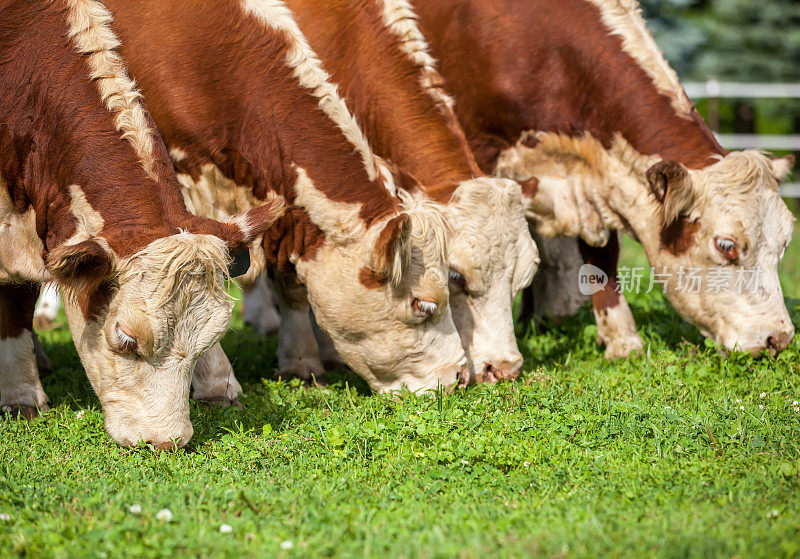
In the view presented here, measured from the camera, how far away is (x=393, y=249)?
224 inches

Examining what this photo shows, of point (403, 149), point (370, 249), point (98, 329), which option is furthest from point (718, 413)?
point (98, 329)

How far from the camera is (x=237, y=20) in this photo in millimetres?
A: 6344

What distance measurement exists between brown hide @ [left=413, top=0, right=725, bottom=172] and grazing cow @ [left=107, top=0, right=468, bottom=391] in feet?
5.32

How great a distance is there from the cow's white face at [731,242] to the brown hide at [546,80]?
0.29 metres

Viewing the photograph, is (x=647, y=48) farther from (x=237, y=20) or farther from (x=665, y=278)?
(x=237, y=20)

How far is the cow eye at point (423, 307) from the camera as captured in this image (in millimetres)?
5984

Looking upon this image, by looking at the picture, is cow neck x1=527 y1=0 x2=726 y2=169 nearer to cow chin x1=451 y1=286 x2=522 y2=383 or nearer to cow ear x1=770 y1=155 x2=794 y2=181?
cow ear x1=770 y1=155 x2=794 y2=181

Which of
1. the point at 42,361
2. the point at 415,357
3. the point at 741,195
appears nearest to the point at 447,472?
the point at 415,357

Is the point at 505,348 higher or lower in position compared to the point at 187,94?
lower

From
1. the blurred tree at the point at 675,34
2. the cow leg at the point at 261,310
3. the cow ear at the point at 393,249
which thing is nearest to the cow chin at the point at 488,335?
the cow ear at the point at 393,249

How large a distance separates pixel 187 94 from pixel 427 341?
222 cm

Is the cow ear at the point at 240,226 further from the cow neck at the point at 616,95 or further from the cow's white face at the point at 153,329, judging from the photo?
the cow neck at the point at 616,95

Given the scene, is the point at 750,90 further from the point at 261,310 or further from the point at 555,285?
the point at 261,310

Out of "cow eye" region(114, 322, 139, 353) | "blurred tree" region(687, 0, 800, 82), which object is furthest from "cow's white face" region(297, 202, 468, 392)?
"blurred tree" region(687, 0, 800, 82)
